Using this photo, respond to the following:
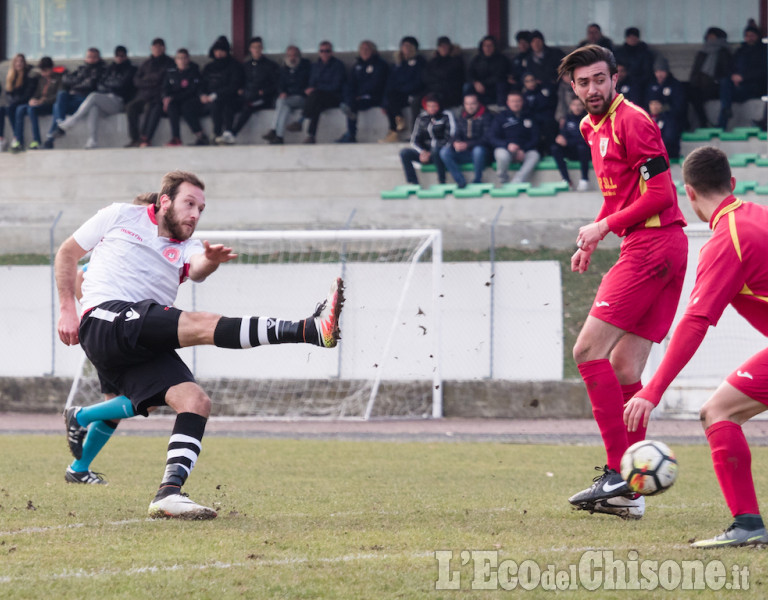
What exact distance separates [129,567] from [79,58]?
22658 millimetres

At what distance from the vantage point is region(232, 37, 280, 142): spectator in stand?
67.4ft

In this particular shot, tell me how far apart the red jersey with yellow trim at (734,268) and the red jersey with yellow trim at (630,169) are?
110cm

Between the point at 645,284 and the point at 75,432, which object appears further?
the point at 75,432

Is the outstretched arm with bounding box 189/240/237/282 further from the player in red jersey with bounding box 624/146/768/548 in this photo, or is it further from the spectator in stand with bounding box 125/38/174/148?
the spectator in stand with bounding box 125/38/174/148

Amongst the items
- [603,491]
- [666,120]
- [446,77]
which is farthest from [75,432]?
[446,77]

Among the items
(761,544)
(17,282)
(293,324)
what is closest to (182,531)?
(293,324)

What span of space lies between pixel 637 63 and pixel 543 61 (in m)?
1.66

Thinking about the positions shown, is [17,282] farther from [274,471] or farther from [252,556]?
[252,556]

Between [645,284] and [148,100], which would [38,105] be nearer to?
[148,100]

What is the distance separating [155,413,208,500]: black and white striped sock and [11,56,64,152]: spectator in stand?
17.5 m

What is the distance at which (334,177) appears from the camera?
1956cm

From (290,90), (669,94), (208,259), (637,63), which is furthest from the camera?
(290,90)

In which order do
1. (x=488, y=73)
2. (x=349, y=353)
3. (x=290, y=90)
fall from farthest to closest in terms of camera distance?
(x=290, y=90)
(x=488, y=73)
(x=349, y=353)

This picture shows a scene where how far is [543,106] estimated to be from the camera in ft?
59.2
